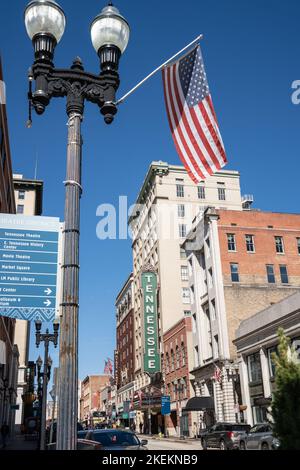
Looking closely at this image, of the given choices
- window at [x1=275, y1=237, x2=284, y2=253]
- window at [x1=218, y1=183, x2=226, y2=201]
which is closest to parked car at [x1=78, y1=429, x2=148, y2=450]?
window at [x1=275, y1=237, x2=284, y2=253]

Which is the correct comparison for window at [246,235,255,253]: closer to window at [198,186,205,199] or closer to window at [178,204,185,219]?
window at [178,204,185,219]

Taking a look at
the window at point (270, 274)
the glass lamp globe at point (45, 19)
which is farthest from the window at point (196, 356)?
the glass lamp globe at point (45, 19)

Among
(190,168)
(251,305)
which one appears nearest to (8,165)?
(251,305)

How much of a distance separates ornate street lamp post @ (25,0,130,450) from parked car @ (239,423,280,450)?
1777 cm

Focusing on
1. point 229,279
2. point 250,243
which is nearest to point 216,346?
point 229,279

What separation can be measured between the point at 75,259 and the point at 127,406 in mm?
89138

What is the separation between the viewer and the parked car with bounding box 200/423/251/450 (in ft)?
87.5

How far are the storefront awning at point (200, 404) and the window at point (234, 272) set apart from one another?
1232 centimetres

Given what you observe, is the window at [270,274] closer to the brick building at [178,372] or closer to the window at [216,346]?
the window at [216,346]

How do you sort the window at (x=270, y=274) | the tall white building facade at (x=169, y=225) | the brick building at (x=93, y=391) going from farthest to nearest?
the brick building at (x=93, y=391), the tall white building facade at (x=169, y=225), the window at (x=270, y=274)

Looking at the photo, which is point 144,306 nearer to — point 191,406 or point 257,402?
point 191,406

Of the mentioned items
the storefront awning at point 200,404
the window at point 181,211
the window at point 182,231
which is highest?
the window at point 181,211

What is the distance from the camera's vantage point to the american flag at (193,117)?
430 inches

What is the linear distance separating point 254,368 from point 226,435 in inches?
562
